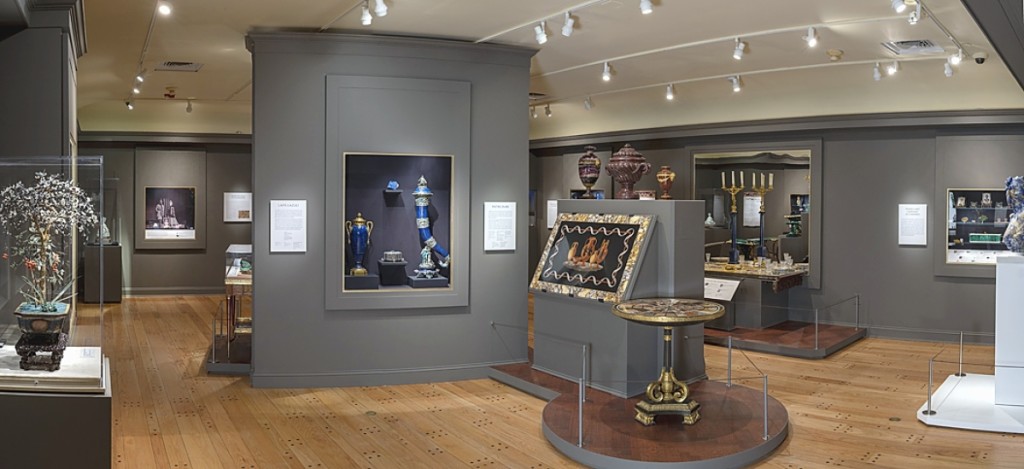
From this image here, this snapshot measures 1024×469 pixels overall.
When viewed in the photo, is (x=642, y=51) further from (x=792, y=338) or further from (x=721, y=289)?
(x=792, y=338)

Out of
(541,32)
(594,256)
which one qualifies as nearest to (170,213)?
(541,32)

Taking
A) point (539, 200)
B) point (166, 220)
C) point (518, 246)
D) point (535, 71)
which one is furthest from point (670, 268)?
point (166, 220)

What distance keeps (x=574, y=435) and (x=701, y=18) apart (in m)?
3.62

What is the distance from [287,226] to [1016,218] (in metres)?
6.26

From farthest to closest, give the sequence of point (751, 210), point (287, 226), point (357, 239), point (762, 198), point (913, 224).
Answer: point (751, 210) → point (762, 198) → point (913, 224) → point (357, 239) → point (287, 226)

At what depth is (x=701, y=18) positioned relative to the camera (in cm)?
663

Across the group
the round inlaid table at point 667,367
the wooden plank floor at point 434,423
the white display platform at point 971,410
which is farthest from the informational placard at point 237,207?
the white display platform at point 971,410

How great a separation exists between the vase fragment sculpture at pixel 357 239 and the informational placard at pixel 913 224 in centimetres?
665

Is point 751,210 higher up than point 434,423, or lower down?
higher up

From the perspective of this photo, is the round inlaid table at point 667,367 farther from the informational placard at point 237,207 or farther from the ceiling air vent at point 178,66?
the informational placard at point 237,207

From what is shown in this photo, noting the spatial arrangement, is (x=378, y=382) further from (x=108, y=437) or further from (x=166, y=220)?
(x=166, y=220)

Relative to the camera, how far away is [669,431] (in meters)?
5.51

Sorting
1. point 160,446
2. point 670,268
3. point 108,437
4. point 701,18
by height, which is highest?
point 701,18

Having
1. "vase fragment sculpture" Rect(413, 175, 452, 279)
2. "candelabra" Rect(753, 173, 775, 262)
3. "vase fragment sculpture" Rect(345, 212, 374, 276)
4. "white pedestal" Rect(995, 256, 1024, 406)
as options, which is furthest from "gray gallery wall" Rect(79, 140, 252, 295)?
"white pedestal" Rect(995, 256, 1024, 406)
